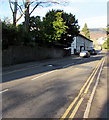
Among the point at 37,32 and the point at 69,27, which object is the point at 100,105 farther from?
the point at 69,27

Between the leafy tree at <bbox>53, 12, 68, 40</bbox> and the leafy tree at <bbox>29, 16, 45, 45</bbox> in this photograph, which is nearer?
the leafy tree at <bbox>29, 16, 45, 45</bbox>

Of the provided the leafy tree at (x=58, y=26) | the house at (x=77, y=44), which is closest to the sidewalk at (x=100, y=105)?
the leafy tree at (x=58, y=26)

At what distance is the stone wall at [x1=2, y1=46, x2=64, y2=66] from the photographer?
1886 centimetres

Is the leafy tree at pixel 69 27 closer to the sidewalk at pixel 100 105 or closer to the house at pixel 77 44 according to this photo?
the house at pixel 77 44

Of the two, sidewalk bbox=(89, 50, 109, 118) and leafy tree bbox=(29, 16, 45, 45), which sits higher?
leafy tree bbox=(29, 16, 45, 45)

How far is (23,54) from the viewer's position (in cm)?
2241

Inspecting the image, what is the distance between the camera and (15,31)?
19328 mm

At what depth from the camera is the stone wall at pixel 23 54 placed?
18.9 m

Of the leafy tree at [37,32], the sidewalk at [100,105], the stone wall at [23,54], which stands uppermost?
the leafy tree at [37,32]

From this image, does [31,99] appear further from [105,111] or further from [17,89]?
[105,111]

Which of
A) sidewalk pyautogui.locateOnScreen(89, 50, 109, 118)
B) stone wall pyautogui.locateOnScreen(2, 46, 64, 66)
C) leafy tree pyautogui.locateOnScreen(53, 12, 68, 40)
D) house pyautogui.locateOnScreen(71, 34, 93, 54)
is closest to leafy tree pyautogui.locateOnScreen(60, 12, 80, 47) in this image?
stone wall pyautogui.locateOnScreen(2, 46, 64, 66)

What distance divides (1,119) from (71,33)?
106ft

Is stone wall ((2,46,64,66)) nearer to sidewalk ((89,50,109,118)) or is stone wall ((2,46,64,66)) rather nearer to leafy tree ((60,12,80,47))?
leafy tree ((60,12,80,47))

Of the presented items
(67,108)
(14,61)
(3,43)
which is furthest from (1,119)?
(14,61)
